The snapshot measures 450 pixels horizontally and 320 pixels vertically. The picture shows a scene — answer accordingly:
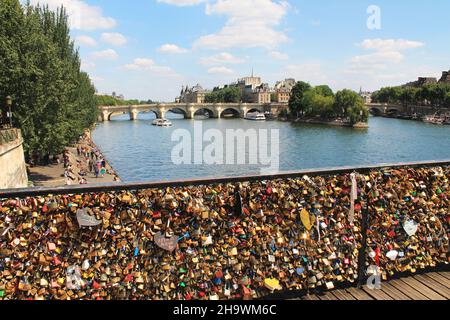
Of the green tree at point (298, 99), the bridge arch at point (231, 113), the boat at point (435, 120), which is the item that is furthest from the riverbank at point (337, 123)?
the bridge arch at point (231, 113)

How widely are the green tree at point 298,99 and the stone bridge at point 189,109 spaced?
32.4 ft

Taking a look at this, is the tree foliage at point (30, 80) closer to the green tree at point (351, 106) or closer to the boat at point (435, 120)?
the green tree at point (351, 106)

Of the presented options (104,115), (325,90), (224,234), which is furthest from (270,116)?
(224,234)

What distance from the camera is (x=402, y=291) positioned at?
5.00 metres

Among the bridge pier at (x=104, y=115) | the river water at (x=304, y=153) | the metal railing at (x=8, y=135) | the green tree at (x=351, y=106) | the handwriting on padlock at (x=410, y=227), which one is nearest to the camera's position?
the handwriting on padlock at (x=410, y=227)

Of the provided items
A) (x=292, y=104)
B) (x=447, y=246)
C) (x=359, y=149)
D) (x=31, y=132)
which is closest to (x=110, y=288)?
(x=447, y=246)

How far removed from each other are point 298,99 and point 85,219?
360ft

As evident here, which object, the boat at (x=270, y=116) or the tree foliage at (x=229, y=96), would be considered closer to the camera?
the boat at (x=270, y=116)

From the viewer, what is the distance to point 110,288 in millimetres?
4078

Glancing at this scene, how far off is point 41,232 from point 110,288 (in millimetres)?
921

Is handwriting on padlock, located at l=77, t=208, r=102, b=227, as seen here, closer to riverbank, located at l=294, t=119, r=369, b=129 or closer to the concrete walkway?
the concrete walkway

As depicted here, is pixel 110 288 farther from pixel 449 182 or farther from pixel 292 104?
pixel 292 104

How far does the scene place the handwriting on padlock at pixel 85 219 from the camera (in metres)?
3.88

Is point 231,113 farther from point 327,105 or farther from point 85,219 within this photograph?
point 85,219
